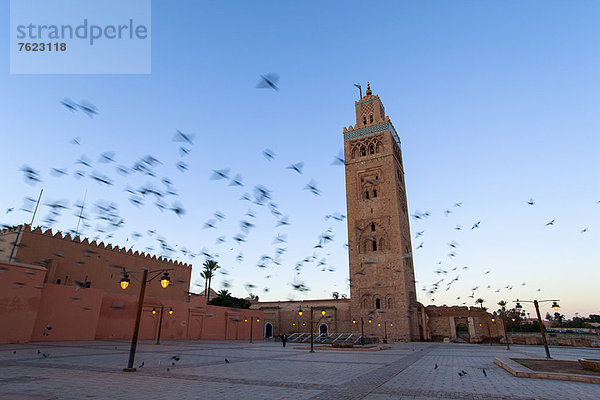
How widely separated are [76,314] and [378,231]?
33.8m

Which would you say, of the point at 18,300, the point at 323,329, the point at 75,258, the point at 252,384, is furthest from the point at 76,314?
the point at 323,329

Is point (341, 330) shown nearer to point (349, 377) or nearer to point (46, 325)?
point (46, 325)

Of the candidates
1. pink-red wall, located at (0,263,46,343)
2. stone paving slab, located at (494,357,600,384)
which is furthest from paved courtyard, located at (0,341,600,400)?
pink-red wall, located at (0,263,46,343)

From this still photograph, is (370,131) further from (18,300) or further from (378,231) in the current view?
(18,300)

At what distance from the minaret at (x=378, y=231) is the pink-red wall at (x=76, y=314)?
62.1 feet

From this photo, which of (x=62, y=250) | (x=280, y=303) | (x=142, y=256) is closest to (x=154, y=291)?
(x=142, y=256)

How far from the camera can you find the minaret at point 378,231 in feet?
129

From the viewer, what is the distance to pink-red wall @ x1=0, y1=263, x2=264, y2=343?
57.2 feet

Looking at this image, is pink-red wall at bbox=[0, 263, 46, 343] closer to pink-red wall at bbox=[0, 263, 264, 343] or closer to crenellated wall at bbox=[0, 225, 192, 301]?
pink-red wall at bbox=[0, 263, 264, 343]

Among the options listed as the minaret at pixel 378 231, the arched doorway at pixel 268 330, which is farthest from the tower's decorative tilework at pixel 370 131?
the arched doorway at pixel 268 330

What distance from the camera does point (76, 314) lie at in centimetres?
2164

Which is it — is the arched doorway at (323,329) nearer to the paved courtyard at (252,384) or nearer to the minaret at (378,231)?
the minaret at (378,231)

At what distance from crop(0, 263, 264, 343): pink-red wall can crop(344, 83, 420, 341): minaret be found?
1894cm

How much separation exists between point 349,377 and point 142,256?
1384 inches
